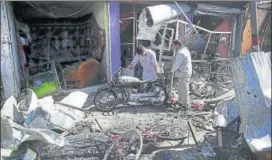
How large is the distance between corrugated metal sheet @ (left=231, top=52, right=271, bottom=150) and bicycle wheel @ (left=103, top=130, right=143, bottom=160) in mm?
1804

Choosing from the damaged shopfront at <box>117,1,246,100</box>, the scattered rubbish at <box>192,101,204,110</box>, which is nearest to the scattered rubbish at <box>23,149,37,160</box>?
the scattered rubbish at <box>192,101,204,110</box>

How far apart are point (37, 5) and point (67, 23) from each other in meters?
1.50

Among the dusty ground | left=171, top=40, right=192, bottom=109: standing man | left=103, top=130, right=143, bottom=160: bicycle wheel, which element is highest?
left=171, top=40, right=192, bottom=109: standing man

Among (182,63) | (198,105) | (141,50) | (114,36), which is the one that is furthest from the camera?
(114,36)

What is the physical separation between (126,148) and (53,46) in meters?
9.42

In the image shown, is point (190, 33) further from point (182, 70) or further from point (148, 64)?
point (182, 70)

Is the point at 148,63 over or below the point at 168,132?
over

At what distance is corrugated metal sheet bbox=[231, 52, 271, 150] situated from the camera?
4.82 metres

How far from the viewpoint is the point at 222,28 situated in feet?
45.6

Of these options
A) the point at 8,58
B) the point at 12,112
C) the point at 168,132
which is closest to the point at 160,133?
the point at 168,132

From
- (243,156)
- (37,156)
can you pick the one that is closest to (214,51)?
(243,156)

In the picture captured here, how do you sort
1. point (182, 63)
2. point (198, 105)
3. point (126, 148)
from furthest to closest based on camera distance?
point (198, 105) < point (182, 63) < point (126, 148)

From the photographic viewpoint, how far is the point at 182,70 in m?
9.06

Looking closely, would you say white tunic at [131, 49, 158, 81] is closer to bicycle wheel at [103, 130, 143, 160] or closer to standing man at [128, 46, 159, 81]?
standing man at [128, 46, 159, 81]
